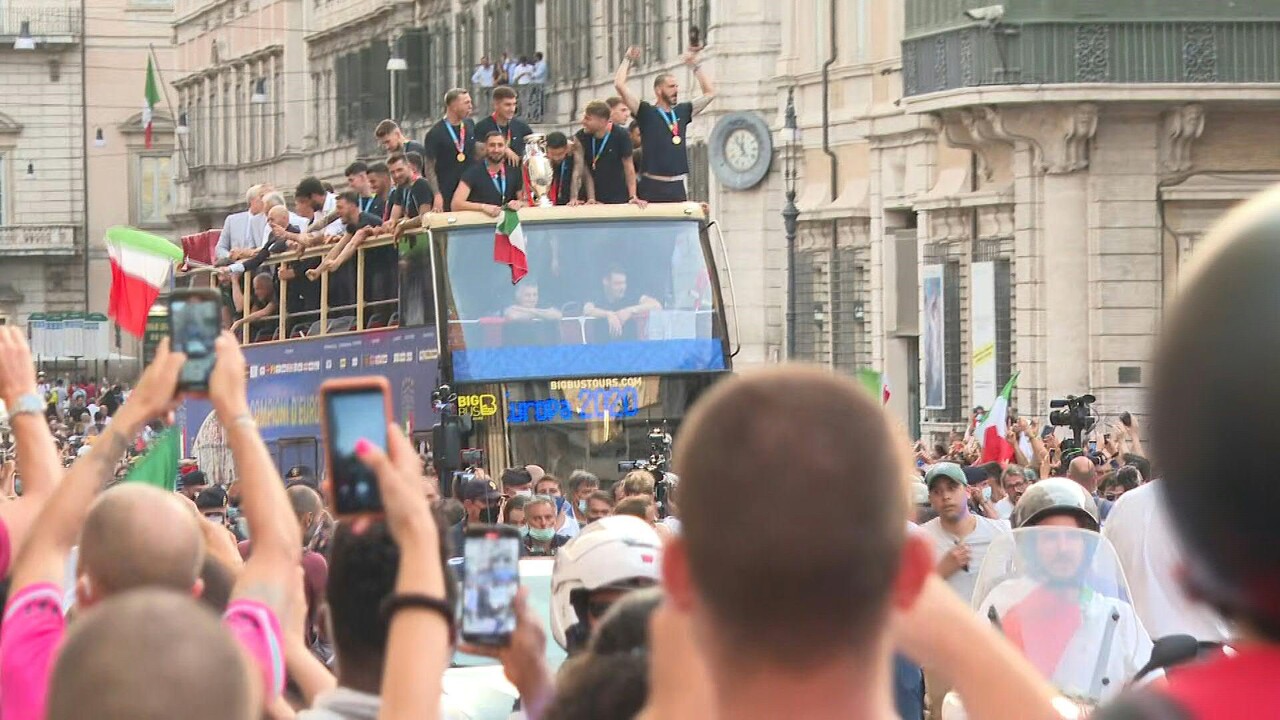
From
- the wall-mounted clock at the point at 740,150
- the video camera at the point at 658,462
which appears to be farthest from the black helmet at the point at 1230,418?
the wall-mounted clock at the point at 740,150

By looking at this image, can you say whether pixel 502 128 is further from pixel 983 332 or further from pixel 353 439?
pixel 353 439

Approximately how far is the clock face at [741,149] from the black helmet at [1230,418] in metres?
38.0

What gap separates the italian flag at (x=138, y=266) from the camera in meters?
14.5

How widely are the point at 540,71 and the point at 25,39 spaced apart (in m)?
43.3

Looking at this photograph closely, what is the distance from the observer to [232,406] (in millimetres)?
4383

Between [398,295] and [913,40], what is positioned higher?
[913,40]

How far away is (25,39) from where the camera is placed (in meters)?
87.5

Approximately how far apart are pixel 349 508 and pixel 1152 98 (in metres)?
27.1

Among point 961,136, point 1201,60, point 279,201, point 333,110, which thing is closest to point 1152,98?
point 1201,60

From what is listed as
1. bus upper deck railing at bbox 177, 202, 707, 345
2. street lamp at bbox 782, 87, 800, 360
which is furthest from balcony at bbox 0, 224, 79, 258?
bus upper deck railing at bbox 177, 202, 707, 345

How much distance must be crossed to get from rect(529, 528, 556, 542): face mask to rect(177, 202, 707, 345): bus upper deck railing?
23.4 ft

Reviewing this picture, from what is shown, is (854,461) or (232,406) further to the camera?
(232,406)

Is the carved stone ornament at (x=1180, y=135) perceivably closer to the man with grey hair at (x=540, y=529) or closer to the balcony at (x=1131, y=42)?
the balcony at (x=1131, y=42)

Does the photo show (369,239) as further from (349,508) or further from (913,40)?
(349,508)
